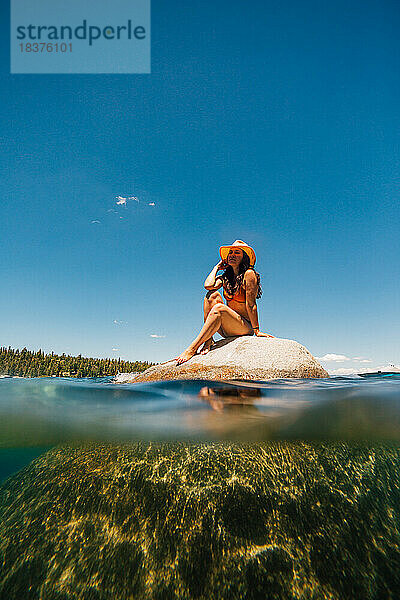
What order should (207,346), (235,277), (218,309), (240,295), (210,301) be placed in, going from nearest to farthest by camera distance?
(218,309), (207,346), (210,301), (240,295), (235,277)

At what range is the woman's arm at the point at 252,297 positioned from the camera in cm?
836

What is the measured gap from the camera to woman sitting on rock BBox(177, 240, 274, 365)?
319 inches

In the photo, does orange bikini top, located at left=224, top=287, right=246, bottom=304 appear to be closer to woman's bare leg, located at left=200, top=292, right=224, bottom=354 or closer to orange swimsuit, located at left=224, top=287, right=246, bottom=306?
orange swimsuit, located at left=224, top=287, right=246, bottom=306

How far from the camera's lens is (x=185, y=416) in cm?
431

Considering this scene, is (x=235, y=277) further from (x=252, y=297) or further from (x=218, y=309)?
(x=218, y=309)

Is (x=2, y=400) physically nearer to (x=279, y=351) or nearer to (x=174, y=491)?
(x=174, y=491)

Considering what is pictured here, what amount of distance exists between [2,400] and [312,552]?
219 inches

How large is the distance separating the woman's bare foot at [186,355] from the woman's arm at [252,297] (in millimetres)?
2105

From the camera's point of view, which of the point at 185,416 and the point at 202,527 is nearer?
the point at 202,527

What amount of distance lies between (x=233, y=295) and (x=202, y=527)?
21.3ft

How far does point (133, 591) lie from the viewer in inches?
83.4

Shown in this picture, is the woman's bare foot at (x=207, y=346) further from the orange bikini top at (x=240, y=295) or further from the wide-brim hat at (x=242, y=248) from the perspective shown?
the wide-brim hat at (x=242, y=248)

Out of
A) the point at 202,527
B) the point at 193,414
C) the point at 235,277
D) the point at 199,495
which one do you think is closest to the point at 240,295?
the point at 235,277

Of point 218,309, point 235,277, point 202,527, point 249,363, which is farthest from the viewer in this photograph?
point 235,277
